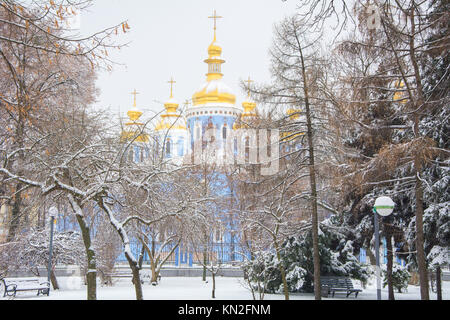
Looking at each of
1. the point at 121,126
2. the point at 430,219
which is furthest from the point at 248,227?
the point at 121,126

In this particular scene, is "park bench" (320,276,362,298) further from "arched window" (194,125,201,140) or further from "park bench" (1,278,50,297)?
"arched window" (194,125,201,140)

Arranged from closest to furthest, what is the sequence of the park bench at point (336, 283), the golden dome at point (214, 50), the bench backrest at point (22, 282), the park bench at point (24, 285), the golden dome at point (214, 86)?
the park bench at point (24, 285)
the bench backrest at point (22, 282)
the park bench at point (336, 283)
the golden dome at point (214, 86)
the golden dome at point (214, 50)

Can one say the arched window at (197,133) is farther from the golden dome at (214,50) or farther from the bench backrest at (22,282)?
the bench backrest at (22,282)

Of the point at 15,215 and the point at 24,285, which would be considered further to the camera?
the point at 24,285

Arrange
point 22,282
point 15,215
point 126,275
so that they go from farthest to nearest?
point 126,275 → point 22,282 → point 15,215

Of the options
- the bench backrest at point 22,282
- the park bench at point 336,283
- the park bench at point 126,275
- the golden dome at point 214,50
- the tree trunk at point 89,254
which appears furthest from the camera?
the golden dome at point 214,50

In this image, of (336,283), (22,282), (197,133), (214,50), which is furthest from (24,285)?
(214,50)

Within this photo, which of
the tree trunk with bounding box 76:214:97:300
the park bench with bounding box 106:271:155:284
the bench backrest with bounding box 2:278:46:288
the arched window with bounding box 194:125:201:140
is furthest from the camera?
the arched window with bounding box 194:125:201:140

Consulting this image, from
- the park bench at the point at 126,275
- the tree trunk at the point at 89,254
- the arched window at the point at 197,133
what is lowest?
the park bench at the point at 126,275

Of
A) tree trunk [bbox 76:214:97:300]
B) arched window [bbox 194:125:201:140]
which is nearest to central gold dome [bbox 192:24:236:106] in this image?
arched window [bbox 194:125:201:140]

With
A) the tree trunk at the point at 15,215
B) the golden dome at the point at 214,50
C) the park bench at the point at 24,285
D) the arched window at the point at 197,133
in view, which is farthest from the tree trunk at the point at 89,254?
the golden dome at the point at 214,50

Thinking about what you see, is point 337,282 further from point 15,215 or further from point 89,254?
point 15,215
